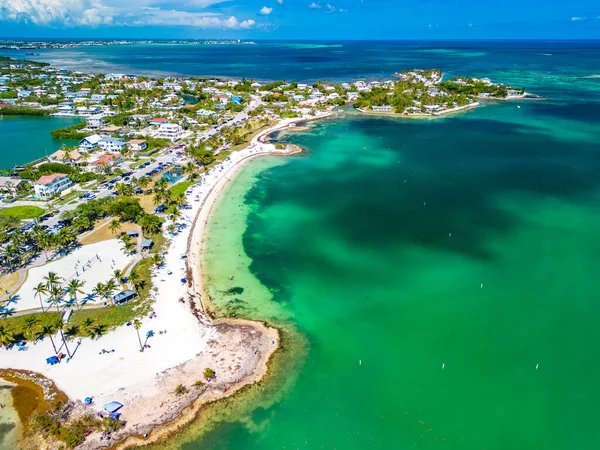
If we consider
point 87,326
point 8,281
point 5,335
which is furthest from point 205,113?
point 5,335

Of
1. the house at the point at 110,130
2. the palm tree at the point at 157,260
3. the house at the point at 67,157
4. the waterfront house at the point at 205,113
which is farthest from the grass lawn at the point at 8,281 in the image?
the waterfront house at the point at 205,113

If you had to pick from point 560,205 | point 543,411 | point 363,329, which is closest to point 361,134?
point 560,205

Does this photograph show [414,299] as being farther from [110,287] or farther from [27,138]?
[27,138]

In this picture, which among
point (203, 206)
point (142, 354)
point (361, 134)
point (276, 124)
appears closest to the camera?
point (142, 354)

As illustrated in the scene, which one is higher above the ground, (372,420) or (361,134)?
(361,134)

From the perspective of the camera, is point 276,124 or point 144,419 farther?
point 276,124

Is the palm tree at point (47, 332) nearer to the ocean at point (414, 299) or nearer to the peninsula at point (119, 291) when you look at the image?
Result: the peninsula at point (119, 291)

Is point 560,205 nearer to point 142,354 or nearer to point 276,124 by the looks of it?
point 142,354

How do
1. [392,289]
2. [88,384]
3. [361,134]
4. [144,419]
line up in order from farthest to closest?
[361,134], [392,289], [88,384], [144,419]
